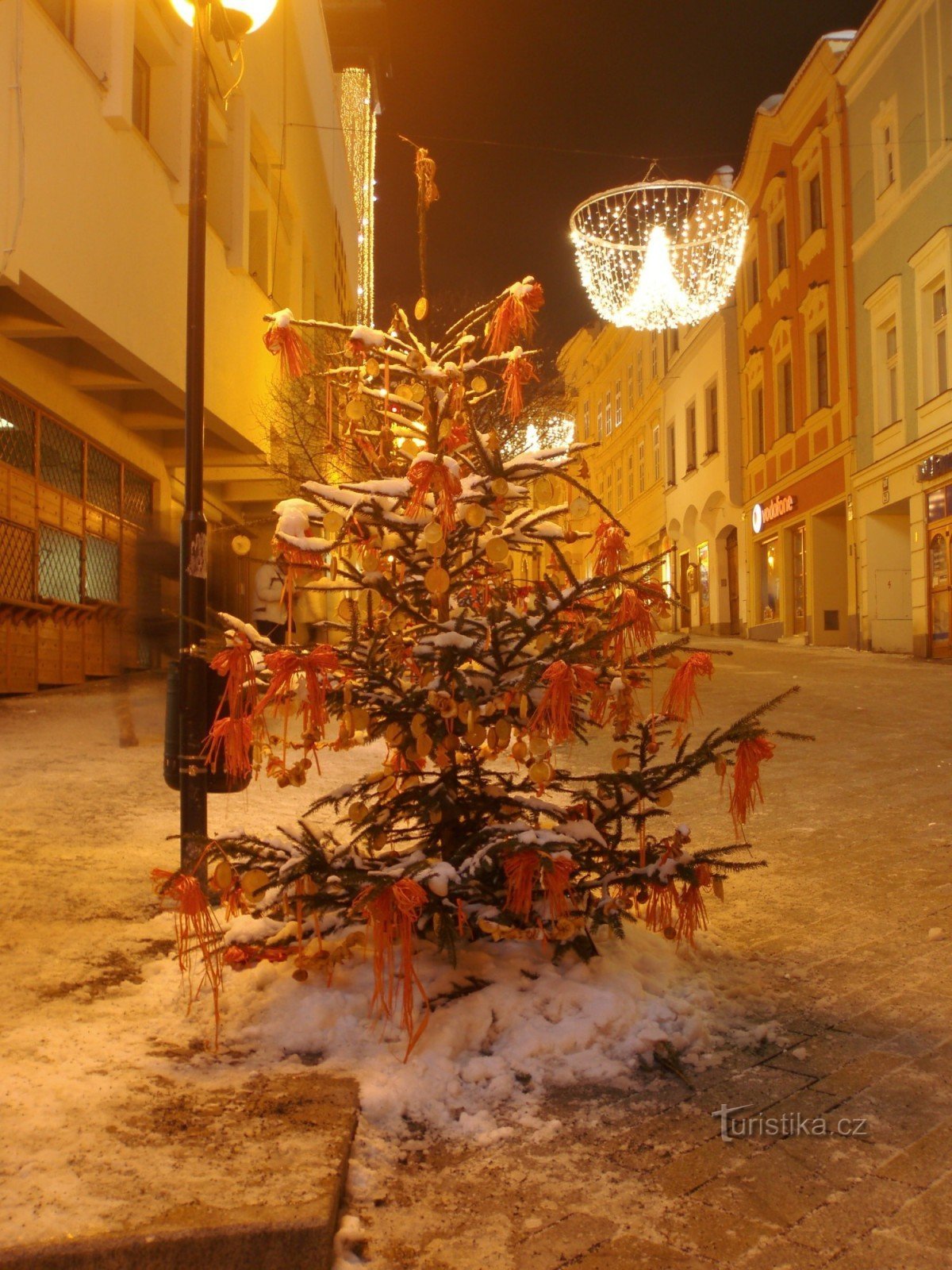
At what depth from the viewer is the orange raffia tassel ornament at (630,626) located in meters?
3.70

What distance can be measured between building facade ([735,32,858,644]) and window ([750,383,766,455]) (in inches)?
1.8

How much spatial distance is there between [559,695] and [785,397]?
23927mm

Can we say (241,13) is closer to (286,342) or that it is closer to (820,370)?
(286,342)

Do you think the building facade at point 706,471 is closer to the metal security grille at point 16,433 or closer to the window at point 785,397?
the window at point 785,397

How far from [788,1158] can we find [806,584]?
21466 mm

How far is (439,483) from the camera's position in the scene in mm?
3568

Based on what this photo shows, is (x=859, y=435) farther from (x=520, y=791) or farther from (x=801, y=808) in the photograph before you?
(x=520, y=791)

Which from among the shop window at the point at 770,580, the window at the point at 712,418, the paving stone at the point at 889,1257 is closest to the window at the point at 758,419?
the shop window at the point at 770,580

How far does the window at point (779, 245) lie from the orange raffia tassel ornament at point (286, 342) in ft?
77.8

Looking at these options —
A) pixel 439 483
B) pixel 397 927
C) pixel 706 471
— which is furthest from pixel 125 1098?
pixel 706 471

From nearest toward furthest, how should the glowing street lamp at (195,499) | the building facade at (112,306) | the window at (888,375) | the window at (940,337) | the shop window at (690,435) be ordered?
the glowing street lamp at (195,499)
the building facade at (112,306)
the window at (940,337)
the window at (888,375)
the shop window at (690,435)

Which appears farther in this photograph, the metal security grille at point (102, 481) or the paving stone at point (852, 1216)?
the metal security grille at point (102, 481)

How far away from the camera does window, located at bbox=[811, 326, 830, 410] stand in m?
23.1

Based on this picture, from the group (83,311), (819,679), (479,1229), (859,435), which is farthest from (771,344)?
(479,1229)
